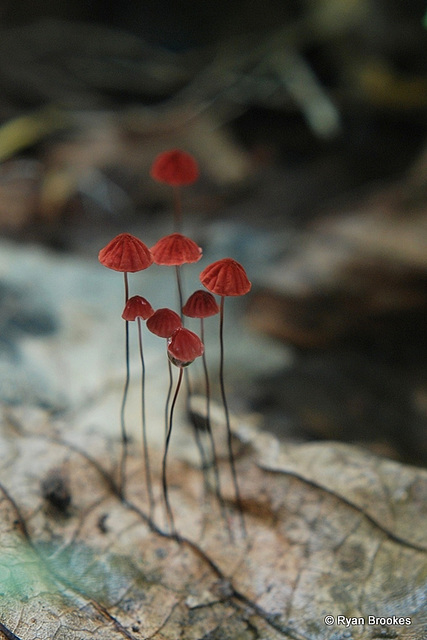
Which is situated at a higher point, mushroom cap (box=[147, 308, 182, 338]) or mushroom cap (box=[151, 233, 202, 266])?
mushroom cap (box=[151, 233, 202, 266])

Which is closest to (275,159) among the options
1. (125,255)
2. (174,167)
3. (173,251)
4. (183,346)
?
(174,167)

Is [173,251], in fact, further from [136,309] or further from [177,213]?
[177,213]

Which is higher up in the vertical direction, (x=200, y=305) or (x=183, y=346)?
(x=200, y=305)

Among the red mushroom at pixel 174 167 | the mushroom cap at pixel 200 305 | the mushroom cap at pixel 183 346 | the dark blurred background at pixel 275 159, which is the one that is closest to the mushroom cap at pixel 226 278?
the mushroom cap at pixel 200 305

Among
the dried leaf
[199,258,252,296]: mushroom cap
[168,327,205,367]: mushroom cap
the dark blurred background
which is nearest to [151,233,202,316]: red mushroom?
[199,258,252,296]: mushroom cap

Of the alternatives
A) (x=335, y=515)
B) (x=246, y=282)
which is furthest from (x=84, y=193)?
(x=335, y=515)

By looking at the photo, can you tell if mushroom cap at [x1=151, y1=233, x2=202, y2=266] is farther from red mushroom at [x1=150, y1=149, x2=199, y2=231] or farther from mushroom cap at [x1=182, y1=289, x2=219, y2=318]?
red mushroom at [x1=150, y1=149, x2=199, y2=231]
